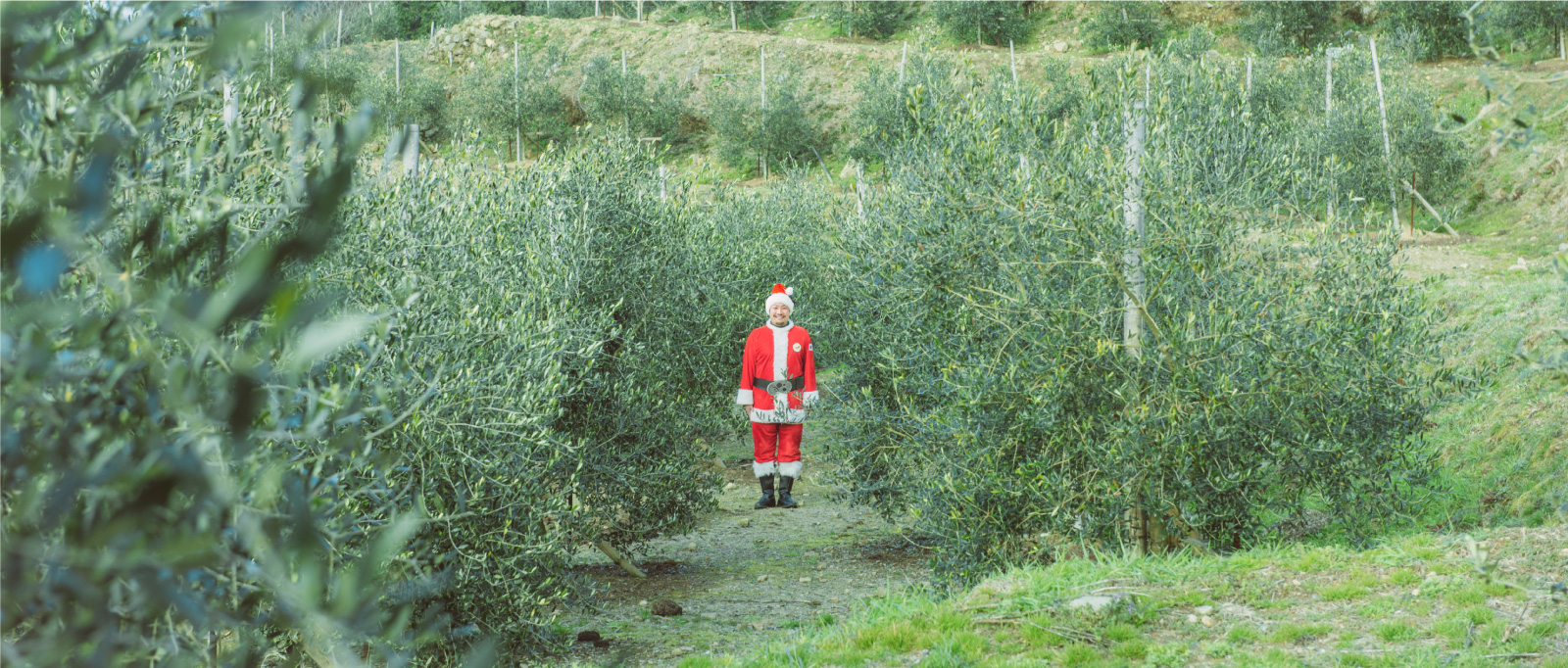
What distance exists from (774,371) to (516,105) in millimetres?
35922

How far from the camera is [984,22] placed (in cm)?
4947

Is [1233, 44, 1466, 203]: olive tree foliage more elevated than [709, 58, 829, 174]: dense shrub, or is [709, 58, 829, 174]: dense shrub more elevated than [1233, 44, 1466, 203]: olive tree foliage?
[709, 58, 829, 174]: dense shrub

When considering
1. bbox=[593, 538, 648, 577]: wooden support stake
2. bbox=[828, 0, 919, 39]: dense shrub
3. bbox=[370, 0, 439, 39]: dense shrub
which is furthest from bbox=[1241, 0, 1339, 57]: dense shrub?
bbox=[370, 0, 439, 39]: dense shrub

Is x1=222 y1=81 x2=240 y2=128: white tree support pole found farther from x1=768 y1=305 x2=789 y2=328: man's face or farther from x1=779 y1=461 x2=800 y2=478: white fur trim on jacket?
x1=779 y1=461 x2=800 y2=478: white fur trim on jacket

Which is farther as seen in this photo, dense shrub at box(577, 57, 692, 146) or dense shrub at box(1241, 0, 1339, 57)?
dense shrub at box(577, 57, 692, 146)

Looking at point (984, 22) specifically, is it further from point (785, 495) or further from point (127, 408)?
point (127, 408)

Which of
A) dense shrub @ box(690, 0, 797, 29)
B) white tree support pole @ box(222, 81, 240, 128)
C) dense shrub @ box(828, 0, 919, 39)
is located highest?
dense shrub @ box(690, 0, 797, 29)

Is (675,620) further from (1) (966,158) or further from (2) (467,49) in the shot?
(2) (467,49)

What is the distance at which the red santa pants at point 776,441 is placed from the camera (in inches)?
536

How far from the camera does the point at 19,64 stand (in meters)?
1.55

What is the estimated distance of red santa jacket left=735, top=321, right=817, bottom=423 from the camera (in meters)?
13.4

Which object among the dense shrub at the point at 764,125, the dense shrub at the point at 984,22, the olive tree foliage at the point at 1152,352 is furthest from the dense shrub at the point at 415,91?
the olive tree foliage at the point at 1152,352

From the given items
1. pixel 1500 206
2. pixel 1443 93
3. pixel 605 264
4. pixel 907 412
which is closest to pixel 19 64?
pixel 907 412

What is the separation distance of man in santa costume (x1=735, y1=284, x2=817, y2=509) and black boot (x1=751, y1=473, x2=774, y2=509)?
0.93 feet
